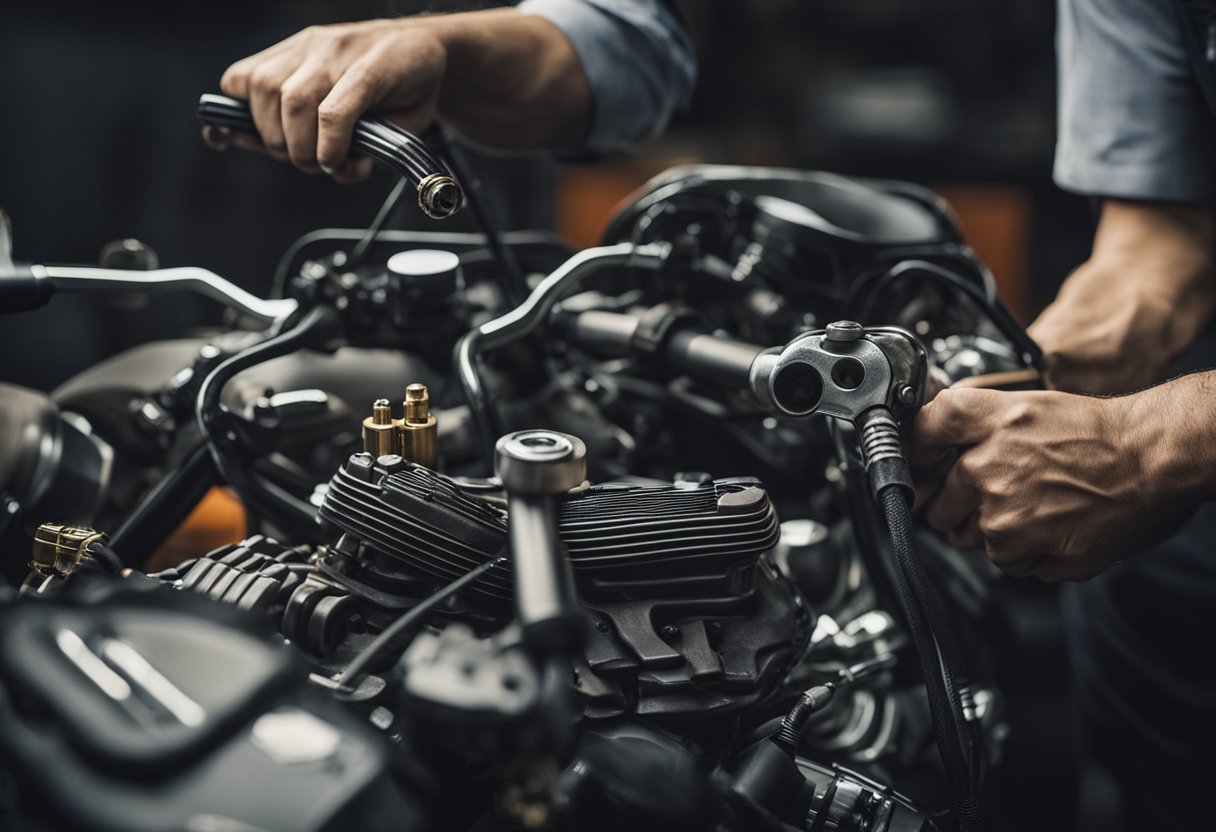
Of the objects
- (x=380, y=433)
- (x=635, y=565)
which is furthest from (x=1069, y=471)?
(x=380, y=433)

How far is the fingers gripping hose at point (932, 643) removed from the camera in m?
0.54

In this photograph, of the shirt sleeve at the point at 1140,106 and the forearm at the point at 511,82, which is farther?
the shirt sleeve at the point at 1140,106

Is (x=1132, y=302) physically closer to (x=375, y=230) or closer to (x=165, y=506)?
(x=375, y=230)

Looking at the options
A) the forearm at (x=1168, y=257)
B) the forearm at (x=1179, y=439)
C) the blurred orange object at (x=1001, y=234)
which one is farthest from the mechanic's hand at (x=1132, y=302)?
the blurred orange object at (x=1001, y=234)

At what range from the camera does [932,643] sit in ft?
1.80

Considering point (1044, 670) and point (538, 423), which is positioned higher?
point (538, 423)

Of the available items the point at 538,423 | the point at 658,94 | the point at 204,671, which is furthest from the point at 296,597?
the point at 658,94

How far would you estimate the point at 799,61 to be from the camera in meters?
3.59

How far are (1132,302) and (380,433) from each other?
0.81m

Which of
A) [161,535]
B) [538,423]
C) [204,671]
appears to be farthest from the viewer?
[538,423]

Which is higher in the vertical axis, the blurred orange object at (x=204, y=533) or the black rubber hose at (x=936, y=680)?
the black rubber hose at (x=936, y=680)

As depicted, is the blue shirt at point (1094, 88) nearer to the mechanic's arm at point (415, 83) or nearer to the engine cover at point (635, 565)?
the mechanic's arm at point (415, 83)

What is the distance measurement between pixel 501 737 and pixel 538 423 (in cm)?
45

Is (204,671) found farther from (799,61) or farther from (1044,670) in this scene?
(799,61)
